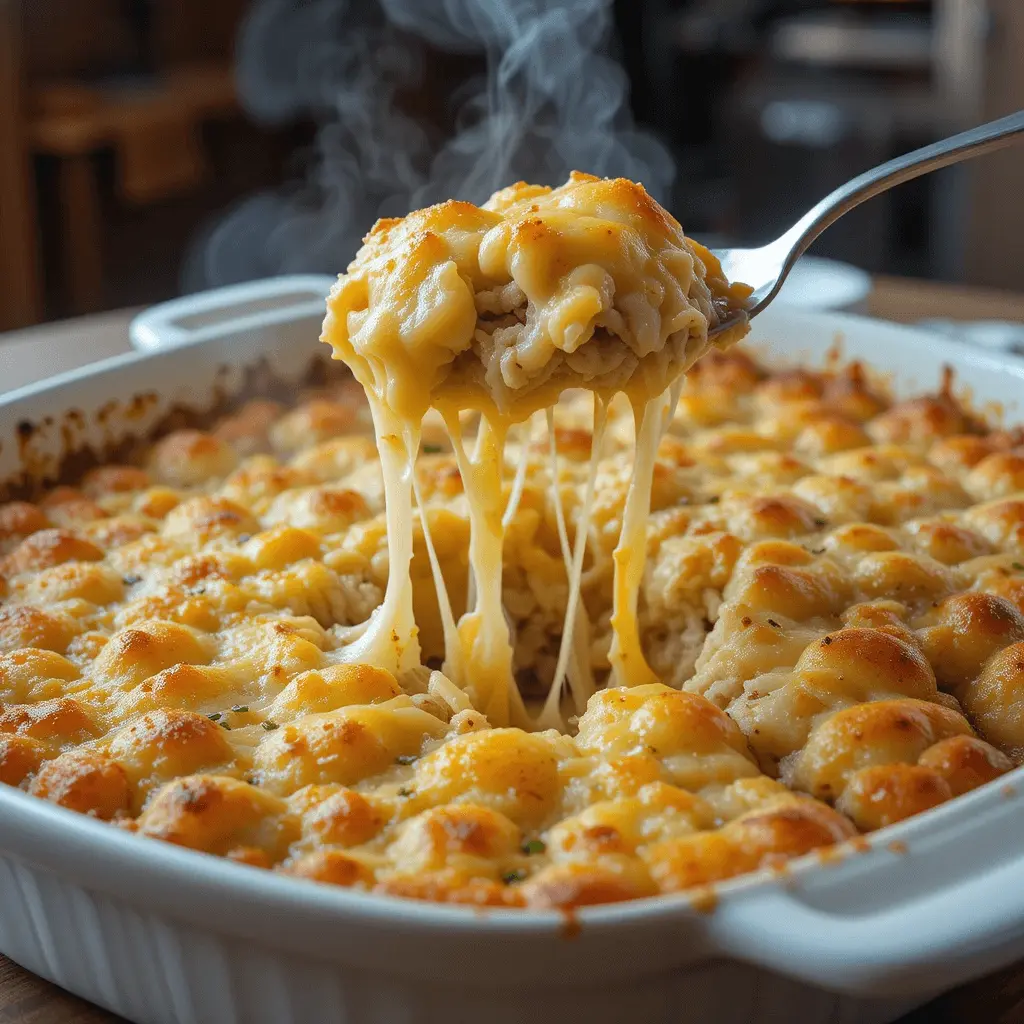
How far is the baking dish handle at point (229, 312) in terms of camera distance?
108 inches

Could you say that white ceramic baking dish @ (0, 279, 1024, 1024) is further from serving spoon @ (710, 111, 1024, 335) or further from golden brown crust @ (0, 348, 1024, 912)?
serving spoon @ (710, 111, 1024, 335)

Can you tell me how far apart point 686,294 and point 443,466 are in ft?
2.29

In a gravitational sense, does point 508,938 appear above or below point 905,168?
below

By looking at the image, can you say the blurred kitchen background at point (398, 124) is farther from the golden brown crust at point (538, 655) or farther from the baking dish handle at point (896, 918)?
the baking dish handle at point (896, 918)

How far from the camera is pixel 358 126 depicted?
7363 mm

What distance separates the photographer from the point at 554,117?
4965mm

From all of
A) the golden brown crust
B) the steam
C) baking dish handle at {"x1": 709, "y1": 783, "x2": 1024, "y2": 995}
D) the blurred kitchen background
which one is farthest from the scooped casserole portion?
the blurred kitchen background

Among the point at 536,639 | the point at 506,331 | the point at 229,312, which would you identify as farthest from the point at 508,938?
the point at 229,312

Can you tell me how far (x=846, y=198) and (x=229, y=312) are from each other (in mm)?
1457

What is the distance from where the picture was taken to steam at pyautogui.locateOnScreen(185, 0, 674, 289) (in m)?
5.67

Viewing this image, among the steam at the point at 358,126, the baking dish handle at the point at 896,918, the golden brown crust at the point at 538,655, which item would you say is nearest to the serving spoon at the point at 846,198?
the golden brown crust at the point at 538,655

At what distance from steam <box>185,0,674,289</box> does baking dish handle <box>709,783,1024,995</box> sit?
3.78 metres

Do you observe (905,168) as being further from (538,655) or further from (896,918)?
(896,918)

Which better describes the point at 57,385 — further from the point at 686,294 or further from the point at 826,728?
the point at 826,728
